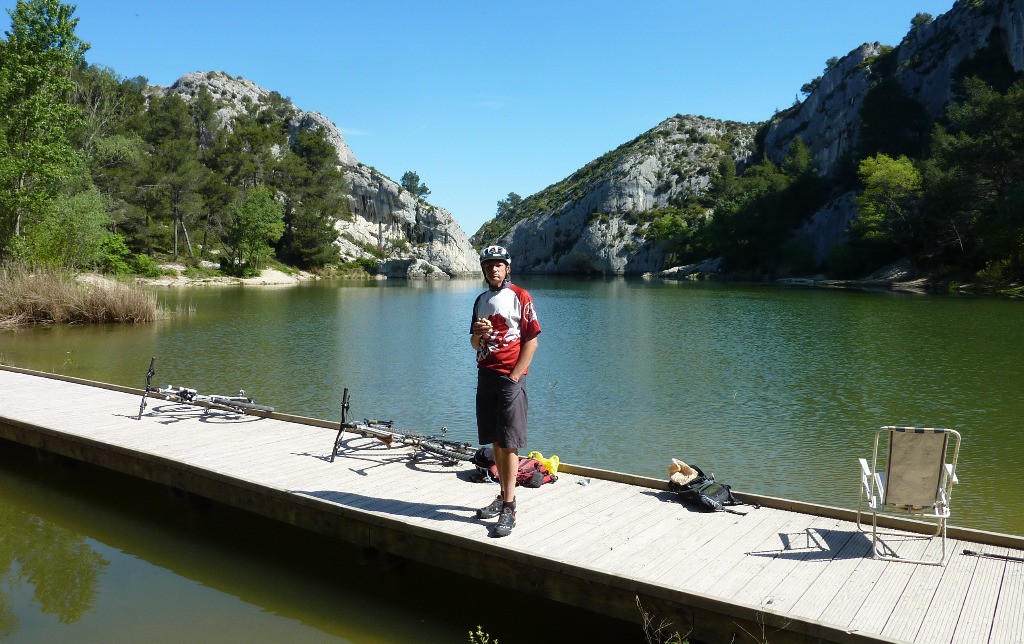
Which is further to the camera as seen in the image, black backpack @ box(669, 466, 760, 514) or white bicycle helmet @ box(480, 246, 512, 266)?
black backpack @ box(669, 466, 760, 514)

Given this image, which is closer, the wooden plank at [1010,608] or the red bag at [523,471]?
the wooden plank at [1010,608]

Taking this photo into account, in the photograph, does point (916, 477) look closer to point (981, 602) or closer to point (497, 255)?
point (981, 602)

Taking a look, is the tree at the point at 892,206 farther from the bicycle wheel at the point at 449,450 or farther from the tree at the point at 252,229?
the bicycle wheel at the point at 449,450

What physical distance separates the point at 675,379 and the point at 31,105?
27583 millimetres

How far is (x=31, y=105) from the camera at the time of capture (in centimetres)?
2895

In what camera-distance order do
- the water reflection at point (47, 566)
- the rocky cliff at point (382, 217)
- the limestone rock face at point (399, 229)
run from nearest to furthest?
the water reflection at point (47, 566) < the rocky cliff at point (382, 217) < the limestone rock face at point (399, 229)

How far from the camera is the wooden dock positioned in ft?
15.8

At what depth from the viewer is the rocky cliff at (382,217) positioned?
115 m

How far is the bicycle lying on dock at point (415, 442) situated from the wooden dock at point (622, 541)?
145mm

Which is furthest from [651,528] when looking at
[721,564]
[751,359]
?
[751,359]

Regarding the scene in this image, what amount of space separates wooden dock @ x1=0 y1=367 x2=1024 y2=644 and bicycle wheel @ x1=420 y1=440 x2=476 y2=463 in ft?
0.60

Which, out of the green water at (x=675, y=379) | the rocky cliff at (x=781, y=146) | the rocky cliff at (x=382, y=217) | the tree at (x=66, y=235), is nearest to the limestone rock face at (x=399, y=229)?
the rocky cliff at (x=382, y=217)

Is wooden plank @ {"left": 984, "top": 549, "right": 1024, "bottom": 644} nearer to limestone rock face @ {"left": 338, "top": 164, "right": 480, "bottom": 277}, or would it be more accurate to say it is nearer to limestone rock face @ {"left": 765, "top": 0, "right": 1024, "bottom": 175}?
limestone rock face @ {"left": 765, "top": 0, "right": 1024, "bottom": 175}

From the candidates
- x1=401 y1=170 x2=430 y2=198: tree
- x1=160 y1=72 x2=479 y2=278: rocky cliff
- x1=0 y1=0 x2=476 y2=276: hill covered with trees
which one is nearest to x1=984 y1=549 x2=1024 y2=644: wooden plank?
x1=0 y1=0 x2=476 y2=276: hill covered with trees
